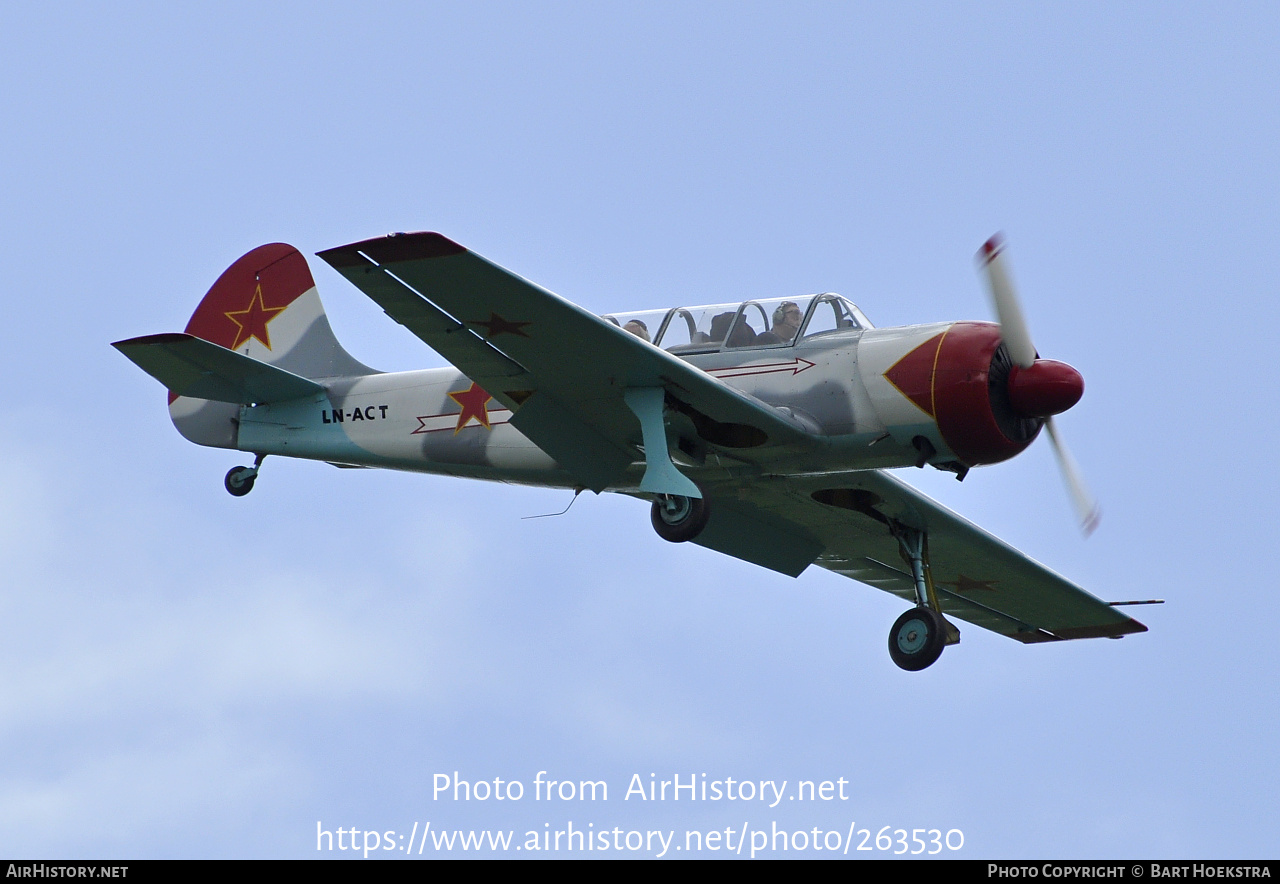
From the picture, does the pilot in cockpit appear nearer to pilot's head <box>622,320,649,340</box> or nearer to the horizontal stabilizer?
pilot's head <box>622,320,649,340</box>

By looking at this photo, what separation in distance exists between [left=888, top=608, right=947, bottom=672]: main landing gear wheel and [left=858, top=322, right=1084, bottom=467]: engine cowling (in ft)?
7.35

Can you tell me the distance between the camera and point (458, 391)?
1596 centimetres

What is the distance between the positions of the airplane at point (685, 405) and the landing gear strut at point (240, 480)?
0.02m

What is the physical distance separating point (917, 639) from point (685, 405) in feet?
11.4

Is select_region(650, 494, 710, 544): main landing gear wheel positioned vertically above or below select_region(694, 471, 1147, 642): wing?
below

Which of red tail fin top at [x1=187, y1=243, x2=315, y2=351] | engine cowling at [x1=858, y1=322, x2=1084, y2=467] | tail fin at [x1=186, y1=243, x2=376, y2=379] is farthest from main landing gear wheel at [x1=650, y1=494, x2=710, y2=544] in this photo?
red tail fin top at [x1=187, y1=243, x2=315, y2=351]

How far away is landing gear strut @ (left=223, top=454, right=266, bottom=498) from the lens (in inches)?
649

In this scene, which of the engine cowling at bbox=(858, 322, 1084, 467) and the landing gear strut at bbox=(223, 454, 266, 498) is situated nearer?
the engine cowling at bbox=(858, 322, 1084, 467)

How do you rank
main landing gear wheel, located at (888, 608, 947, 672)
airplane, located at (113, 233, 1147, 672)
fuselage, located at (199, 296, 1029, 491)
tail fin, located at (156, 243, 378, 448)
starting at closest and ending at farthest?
airplane, located at (113, 233, 1147, 672)
fuselage, located at (199, 296, 1029, 491)
main landing gear wheel, located at (888, 608, 947, 672)
tail fin, located at (156, 243, 378, 448)

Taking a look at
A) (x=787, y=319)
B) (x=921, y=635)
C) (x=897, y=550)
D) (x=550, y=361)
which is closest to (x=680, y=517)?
(x=550, y=361)

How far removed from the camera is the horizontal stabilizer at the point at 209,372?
50.4 feet

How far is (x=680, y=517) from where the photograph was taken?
13.8 metres

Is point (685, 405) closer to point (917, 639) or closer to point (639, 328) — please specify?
point (639, 328)

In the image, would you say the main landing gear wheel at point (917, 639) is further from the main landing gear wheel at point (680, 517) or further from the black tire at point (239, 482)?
the black tire at point (239, 482)
